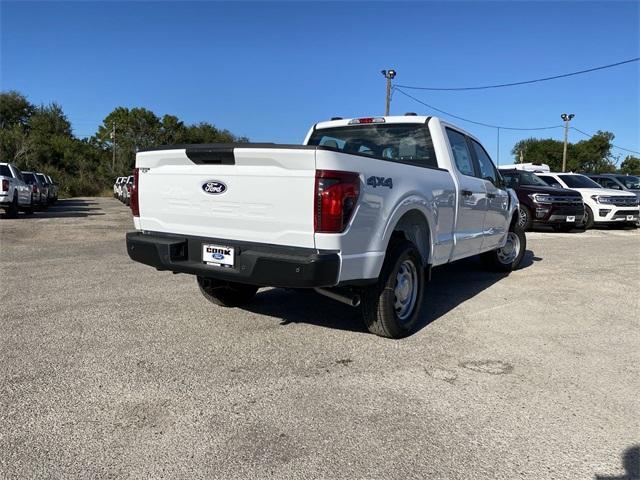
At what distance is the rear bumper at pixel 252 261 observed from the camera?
11.4 feet

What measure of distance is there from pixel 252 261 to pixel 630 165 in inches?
3453

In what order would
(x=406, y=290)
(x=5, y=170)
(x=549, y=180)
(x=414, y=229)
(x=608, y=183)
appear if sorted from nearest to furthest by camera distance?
1. (x=406, y=290)
2. (x=414, y=229)
3. (x=549, y=180)
4. (x=5, y=170)
5. (x=608, y=183)

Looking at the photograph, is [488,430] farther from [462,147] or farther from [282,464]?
[462,147]

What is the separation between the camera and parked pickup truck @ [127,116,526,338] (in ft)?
11.5

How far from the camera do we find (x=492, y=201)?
664 cm

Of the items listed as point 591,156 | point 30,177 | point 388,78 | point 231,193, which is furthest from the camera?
point 591,156

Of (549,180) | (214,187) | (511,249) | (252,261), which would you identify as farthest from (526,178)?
(252,261)

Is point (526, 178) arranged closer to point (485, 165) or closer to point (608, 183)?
point (608, 183)

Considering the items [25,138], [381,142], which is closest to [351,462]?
[381,142]

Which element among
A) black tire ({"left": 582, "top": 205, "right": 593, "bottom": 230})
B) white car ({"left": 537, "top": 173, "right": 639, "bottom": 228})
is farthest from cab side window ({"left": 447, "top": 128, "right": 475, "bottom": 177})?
black tire ({"left": 582, "top": 205, "right": 593, "bottom": 230})

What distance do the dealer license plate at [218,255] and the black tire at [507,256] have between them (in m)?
5.09

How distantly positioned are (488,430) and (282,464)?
1.23 meters

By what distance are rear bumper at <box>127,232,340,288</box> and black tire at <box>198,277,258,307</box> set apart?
940 millimetres

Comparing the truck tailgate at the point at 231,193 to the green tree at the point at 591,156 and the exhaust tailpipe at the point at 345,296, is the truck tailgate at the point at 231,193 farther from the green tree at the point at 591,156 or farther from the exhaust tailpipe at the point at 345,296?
the green tree at the point at 591,156
